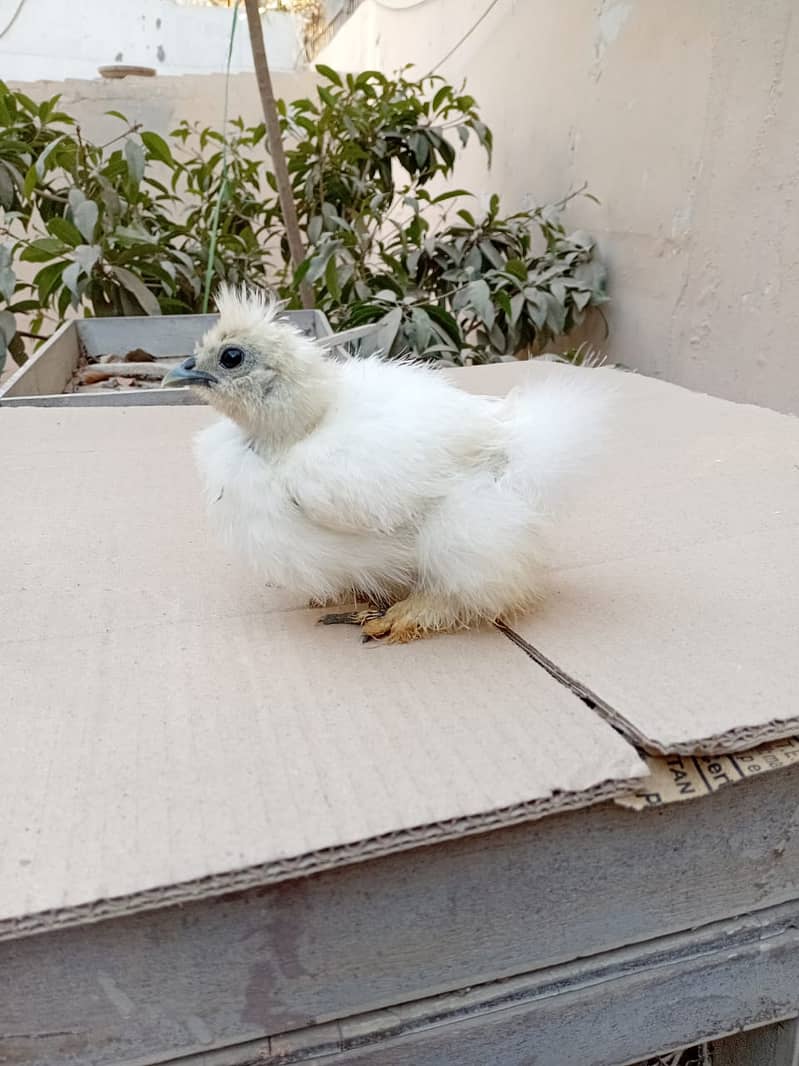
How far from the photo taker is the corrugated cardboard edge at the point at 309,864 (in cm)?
40

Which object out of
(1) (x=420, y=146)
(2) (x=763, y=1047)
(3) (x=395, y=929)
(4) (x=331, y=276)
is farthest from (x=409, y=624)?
(1) (x=420, y=146)

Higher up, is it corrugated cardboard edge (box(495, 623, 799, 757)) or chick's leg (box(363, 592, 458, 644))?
corrugated cardboard edge (box(495, 623, 799, 757))

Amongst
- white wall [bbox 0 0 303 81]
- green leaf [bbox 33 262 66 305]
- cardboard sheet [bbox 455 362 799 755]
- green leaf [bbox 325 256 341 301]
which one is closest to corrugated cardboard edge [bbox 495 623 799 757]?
cardboard sheet [bbox 455 362 799 755]

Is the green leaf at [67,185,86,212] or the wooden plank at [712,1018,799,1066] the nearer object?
the wooden plank at [712,1018,799,1066]

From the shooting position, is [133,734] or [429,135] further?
[429,135]

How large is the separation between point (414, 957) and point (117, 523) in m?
0.60

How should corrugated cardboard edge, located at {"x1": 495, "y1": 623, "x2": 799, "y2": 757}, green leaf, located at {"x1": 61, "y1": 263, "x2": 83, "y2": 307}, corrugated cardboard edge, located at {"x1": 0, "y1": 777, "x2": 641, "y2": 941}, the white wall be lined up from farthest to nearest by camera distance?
the white wall → green leaf, located at {"x1": 61, "y1": 263, "x2": 83, "y2": 307} → corrugated cardboard edge, located at {"x1": 495, "y1": 623, "x2": 799, "y2": 757} → corrugated cardboard edge, located at {"x1": 0, "y1": 777, "x2": 641, "y2": 941}

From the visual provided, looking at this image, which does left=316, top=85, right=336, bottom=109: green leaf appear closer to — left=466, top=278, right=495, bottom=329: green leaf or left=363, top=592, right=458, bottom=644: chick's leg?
left=466, top=278, right=495, bottom=329: green leaf

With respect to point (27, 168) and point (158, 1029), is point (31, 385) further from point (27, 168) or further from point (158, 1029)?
point (158, 1029)

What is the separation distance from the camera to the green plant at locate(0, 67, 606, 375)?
1857mm

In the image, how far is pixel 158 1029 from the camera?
48 cm

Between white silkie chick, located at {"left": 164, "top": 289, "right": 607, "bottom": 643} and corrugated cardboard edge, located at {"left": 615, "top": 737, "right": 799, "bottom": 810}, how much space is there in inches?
7.3

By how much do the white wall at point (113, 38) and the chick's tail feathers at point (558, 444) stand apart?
5.21 metres

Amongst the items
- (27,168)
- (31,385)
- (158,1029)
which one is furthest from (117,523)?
(27,168)
